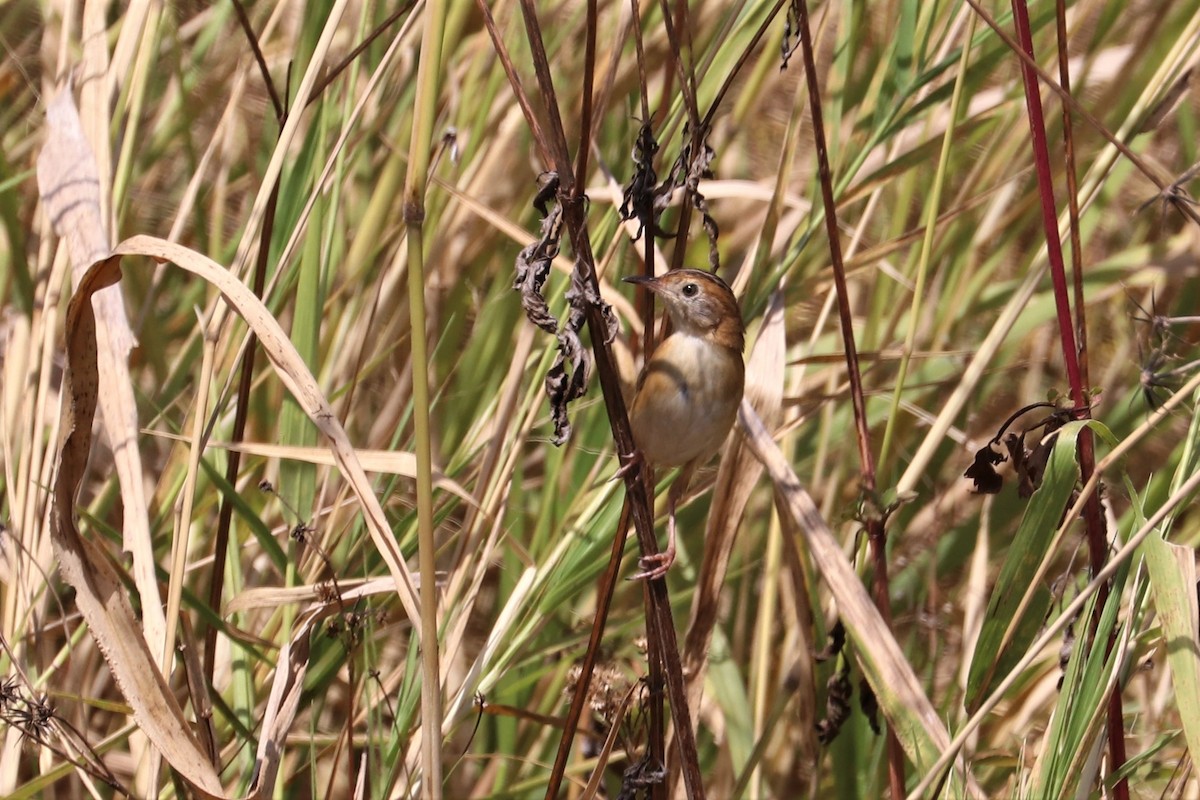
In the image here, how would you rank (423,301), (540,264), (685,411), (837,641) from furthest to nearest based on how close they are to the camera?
1. (685,411)
2. (837,641)
3. (540,264)
4. (423,301)

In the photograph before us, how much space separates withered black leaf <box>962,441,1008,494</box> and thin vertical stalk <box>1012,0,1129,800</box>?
130 mm

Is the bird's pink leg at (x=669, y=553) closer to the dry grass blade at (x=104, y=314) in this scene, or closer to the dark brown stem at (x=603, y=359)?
the dark brown stem at (x=603, y=359)

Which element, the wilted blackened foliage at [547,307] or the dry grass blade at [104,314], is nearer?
the wilted blackened foliage at [547,307]

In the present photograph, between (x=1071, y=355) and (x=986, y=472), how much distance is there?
231 millimetres

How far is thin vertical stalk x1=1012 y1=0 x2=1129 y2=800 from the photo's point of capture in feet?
6.39


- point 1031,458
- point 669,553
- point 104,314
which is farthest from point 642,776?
point 104,314

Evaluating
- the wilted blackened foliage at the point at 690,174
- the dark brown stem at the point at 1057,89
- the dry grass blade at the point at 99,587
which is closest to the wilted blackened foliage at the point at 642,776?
the dry grass blade at the point at 99,587

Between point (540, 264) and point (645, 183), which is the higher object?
point (645, 183)

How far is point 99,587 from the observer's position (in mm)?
1874

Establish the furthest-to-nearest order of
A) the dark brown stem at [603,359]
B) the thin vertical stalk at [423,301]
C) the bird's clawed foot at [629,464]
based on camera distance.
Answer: the bird's clawed foot at [629,464]
the dark brown stem at [603,359]
the thin vertical stalk at [423,301]

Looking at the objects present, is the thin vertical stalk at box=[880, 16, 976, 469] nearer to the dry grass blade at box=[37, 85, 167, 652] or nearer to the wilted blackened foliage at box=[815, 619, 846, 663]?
the wilted blackened foliage at box=[815, 619, 846, 663]

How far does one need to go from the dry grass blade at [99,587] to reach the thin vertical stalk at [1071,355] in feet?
4.55

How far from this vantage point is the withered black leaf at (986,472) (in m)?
2.02

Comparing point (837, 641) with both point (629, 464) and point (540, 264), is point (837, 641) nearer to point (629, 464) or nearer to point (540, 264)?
point (629, 464)
